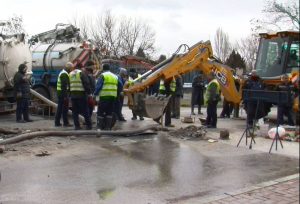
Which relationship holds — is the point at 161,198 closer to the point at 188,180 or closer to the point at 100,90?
the point at 188,180

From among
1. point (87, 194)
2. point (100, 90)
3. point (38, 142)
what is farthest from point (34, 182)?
point (100, 90)

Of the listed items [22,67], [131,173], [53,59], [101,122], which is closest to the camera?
[131,173]

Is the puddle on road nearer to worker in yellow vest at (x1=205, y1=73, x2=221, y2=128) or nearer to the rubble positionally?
the rubble

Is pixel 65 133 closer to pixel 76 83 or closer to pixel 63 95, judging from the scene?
pixel 76 83

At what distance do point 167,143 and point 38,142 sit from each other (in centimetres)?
270

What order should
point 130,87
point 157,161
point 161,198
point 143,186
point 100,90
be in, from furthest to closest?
point 130,87
point 100,90
point 157,161
point 143,186
point 161,198

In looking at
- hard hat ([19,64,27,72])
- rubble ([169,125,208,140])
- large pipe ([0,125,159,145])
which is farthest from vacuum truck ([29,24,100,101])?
rubble ([169,125,208,140])

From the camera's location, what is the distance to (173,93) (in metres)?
14.2

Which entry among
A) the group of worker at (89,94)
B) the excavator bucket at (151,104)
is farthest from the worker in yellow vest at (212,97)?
the excavator bucket at (151,104)

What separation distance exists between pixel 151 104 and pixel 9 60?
4.71 meters

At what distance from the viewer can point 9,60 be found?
13781mm

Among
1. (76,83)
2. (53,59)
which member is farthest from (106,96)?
(53,59)

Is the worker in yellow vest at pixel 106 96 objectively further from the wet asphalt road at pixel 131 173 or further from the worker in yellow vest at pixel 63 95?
the wet asphalt road at pixel 131 173

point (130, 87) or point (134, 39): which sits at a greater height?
point (134, 39)
